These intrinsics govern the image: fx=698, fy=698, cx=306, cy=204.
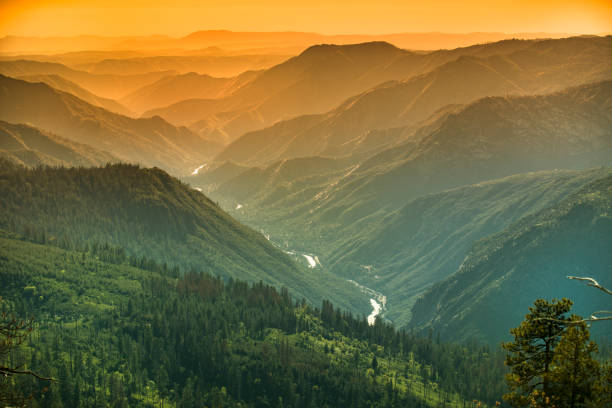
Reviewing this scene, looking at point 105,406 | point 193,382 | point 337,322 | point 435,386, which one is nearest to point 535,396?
point 105,406

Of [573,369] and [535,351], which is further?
[535,351]

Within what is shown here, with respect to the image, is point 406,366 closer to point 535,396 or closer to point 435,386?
point 435,386

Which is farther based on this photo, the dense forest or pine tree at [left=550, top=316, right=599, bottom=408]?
the dense forest

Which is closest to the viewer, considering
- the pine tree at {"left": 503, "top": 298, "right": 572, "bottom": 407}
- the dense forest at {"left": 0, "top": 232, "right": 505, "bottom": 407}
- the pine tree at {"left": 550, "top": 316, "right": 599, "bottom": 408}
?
Result: the pine tree at {"left": 550, "top": 316, "right": 599, "bottom": 408}

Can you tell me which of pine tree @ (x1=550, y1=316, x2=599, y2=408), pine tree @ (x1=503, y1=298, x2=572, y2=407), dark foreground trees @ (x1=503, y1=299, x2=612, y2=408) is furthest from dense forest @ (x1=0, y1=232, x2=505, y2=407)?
pine tree @ (x1=550, y1=316, x2=599, y2=408)

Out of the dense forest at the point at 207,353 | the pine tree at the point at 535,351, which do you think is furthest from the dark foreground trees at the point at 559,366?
the dense forest at the point at 207,353

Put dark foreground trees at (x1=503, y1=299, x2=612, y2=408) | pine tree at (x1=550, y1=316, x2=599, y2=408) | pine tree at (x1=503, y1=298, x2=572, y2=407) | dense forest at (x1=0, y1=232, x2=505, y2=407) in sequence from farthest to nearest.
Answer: dense forest at (x1=0, y1=232, x2=505, y2=407)
pine tree at (x1=503, y1=298, x2=572, y2=407)
dark foreground trees at (x1=503, y1=299, x2=612, y2=408)
pine tree at (x1=550, y1=316, x2=599, y2=408)

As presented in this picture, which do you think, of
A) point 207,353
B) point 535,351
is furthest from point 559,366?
point 207,353

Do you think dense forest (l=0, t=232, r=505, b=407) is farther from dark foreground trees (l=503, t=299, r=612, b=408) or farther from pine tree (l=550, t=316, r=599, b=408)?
pine tree (l=550, t=316, r=599, b=408)

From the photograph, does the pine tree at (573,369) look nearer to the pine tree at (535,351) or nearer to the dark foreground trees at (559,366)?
the dark foreground trees at (559,366)

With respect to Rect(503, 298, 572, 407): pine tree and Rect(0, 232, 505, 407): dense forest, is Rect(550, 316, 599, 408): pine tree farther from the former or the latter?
Rect(0, 232, 505, 407): dense forest

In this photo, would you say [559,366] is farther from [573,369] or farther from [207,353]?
[207,353]
